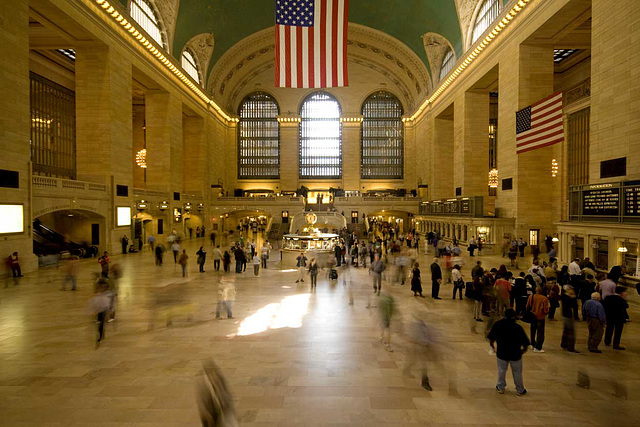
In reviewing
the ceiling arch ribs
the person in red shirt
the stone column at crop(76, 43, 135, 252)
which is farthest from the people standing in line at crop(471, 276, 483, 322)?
the ceiling arch ribs

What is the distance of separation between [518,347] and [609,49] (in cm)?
1358

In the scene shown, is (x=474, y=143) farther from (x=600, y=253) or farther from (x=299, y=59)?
(x=299, y=59)

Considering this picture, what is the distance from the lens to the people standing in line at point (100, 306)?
700cm

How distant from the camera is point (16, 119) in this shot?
1480cm

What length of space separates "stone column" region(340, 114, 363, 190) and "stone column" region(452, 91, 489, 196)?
1938cm

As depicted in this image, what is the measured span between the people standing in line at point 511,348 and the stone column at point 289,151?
137 ft

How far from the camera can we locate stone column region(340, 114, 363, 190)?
46188mm

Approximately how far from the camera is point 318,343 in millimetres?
7230

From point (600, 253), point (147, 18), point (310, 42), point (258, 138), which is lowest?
point (600, 253)

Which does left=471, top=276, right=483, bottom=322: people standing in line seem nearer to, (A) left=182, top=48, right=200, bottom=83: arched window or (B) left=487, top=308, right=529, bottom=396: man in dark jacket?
(B) left=487, top=308, right=529, bottom=396: man in dark jacket

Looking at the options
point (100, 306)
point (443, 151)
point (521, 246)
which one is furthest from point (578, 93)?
point (100, 306)

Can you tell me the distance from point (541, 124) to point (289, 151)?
32.7 m

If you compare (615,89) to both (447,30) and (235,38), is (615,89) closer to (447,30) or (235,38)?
(447,30)

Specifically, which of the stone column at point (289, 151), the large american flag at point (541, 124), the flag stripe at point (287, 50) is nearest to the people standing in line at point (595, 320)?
the large american flag at point (541, 124)
